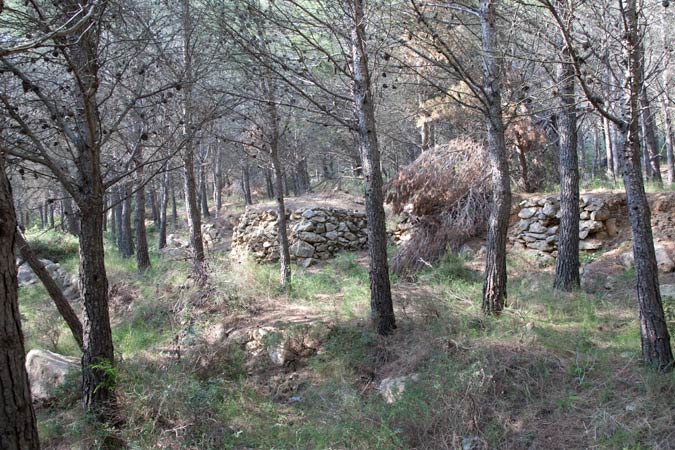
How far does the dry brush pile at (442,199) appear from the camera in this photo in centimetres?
934

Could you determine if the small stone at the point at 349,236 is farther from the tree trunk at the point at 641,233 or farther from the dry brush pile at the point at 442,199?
the tree trunk at the point at 641,233

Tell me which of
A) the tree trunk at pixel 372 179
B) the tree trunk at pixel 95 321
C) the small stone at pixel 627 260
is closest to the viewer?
the tree trunk at pixel 95 321

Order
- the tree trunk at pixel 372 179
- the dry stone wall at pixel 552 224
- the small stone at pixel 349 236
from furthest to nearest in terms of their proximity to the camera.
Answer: the small stone at pixel 349 236 → the dry stone wall at pixel 552 224 → the tree trunk at pixel 372 179

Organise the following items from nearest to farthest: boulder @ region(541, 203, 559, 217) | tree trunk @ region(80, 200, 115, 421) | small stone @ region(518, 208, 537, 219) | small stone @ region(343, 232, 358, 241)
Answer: tree trunk @ region(80, 200, 115, 421) < boulder @ region(541, 203, 559, 217) < small stone @ region(518, 208, 537, 219) < small stone @ region(343, 232, 358, 241)

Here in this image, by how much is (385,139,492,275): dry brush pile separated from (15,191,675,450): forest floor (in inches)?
45.1

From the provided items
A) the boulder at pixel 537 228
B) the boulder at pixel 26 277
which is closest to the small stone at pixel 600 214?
the boulder at pixel 537 228

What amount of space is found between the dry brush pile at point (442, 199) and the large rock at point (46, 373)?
5.65m

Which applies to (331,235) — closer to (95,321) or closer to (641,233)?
(95,321)

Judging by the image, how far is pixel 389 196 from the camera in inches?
434

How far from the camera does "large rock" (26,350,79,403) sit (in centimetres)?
548

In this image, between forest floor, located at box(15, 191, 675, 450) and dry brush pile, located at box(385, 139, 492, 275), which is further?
dry brush pile, located at box(385, 139, 492, 275)

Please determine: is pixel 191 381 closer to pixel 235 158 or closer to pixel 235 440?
pixel 235 440

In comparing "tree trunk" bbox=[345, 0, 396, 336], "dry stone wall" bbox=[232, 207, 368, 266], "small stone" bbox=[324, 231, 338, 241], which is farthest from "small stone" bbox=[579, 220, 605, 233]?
"small stone" bbox=[324, 231, 338, 241]

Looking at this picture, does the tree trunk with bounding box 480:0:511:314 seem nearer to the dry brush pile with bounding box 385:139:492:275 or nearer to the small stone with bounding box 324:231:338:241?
the dry brush pile with bounding box 385:139:492:275
